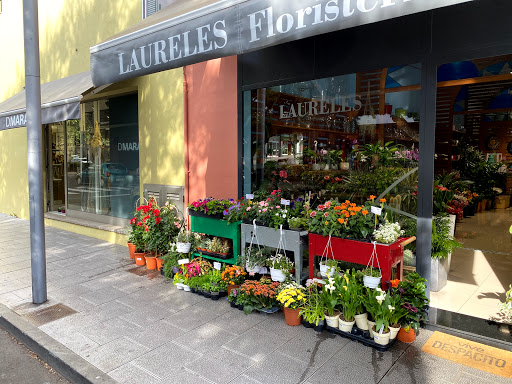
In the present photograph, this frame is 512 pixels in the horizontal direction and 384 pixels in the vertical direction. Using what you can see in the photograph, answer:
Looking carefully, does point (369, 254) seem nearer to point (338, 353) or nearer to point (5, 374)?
point (338, 353)

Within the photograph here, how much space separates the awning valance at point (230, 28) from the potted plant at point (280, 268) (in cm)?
219

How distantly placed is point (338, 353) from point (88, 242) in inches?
229

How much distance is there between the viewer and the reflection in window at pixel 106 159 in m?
7.39

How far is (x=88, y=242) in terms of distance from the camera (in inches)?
299

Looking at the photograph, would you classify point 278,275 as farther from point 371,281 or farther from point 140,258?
point 140,258

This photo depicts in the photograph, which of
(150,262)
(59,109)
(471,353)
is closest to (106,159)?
(59,109)

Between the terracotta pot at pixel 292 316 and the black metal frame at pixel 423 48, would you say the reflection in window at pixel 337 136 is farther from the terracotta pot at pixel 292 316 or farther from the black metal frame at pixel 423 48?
the terracotta pot at pixel 292 316

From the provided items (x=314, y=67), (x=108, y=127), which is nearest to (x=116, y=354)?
(x=314, y=67)

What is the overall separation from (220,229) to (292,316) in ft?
5.20

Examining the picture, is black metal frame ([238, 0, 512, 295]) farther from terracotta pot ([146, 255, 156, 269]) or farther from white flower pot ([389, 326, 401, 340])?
terracotta pot ([146, 255, 156, 269])

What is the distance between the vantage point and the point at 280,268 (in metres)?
4.19

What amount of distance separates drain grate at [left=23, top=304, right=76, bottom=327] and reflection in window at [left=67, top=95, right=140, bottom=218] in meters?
3.09

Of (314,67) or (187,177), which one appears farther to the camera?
(187,177)

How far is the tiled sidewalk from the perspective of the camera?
302 cm
